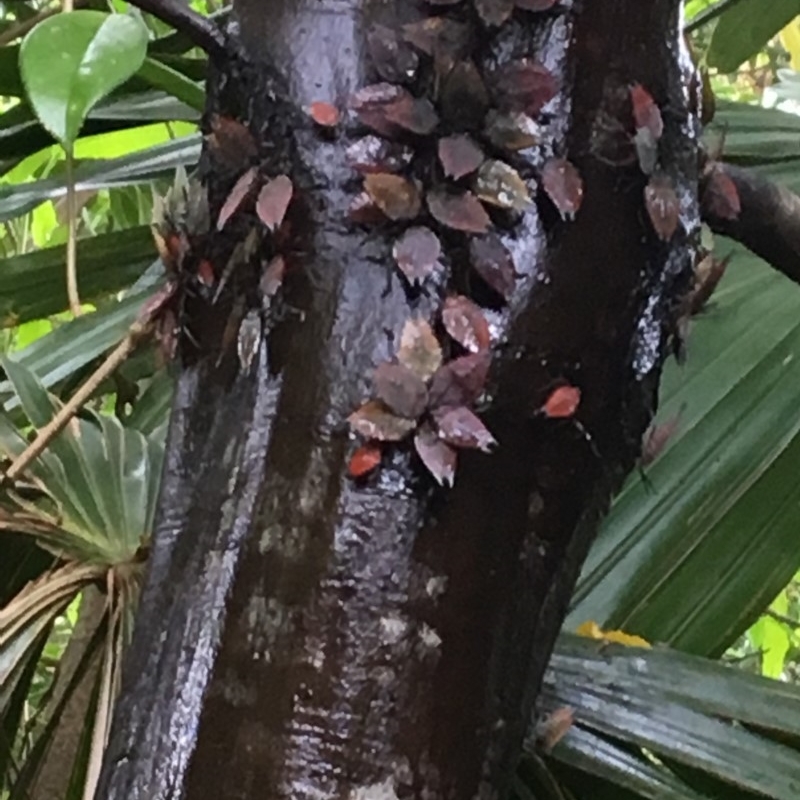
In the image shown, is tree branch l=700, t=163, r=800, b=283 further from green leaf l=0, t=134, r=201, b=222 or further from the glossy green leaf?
green leaf l=0, t=134, r=201, b=222

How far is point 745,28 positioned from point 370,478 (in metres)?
0.92

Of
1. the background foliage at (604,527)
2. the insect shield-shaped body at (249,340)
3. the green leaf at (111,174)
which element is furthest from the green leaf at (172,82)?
the insect shield-shaped body at (249,340)

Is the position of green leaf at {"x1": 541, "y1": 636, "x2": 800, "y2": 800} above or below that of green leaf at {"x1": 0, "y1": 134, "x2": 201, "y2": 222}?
below

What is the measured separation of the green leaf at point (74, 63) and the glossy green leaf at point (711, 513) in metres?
0.42

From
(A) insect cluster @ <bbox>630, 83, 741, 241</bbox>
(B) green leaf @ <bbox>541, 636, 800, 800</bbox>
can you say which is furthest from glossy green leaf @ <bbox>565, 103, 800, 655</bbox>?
(A) insect cluster @ <bbox>630, 83, 741, 241</bbox>

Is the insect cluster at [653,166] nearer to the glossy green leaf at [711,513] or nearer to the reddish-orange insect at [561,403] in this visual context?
the reddish-orange insect at [561,403]

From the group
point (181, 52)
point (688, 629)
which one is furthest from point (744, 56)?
Result: point (688, 629)

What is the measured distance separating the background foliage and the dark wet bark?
0.09 m

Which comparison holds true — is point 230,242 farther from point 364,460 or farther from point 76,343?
point 76,343

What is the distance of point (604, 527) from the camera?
2.43 feet

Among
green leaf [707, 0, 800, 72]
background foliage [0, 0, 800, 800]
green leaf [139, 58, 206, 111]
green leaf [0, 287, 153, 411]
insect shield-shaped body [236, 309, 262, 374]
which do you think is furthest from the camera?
green leaf [707, 0, 800, 72]

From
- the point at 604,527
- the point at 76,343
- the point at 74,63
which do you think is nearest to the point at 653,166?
the point at 74,63

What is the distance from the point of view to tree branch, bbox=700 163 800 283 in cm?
50

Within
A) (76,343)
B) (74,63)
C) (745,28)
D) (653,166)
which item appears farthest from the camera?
(745,28)
